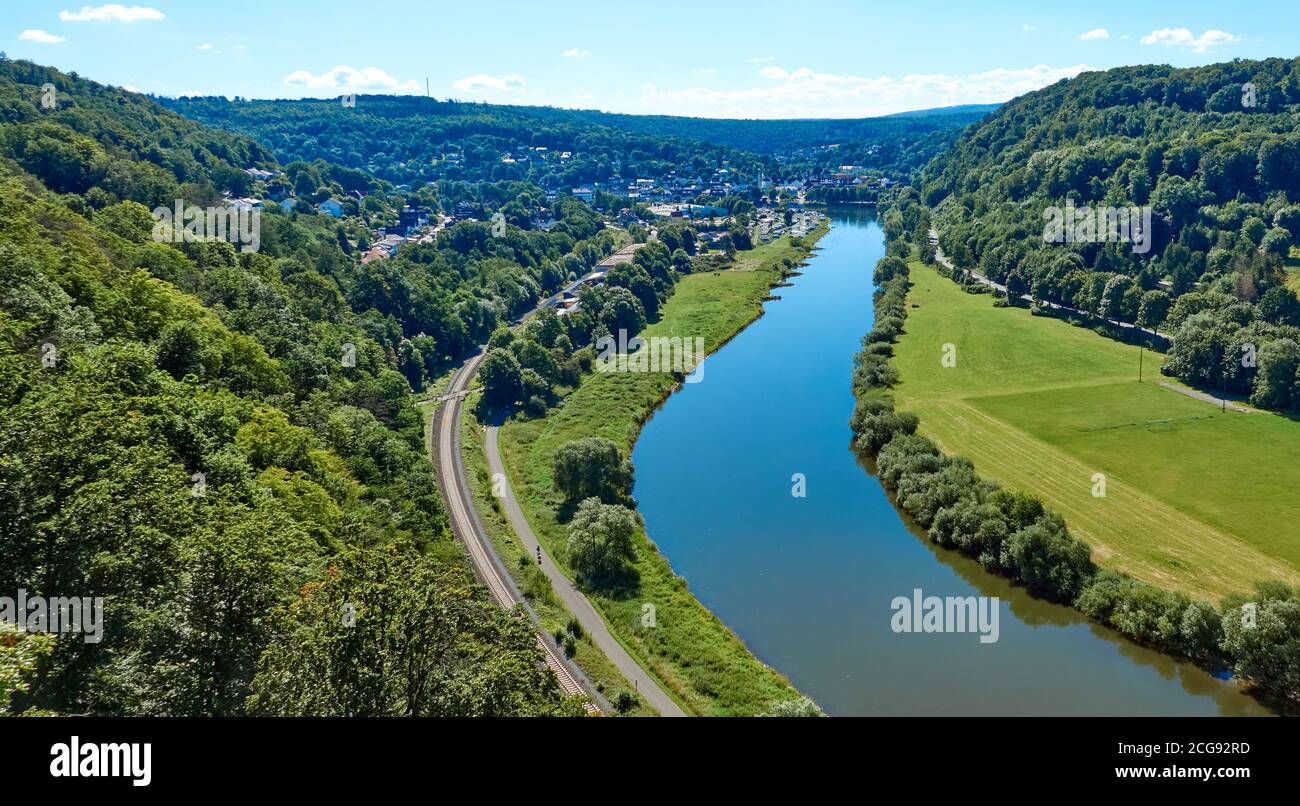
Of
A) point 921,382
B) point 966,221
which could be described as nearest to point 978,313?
point 921,382

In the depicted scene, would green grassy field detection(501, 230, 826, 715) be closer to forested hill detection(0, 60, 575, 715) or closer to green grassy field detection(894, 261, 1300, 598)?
forested hill detection(0, 60, 575, 715)

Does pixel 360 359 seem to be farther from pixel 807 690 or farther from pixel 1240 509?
pixel 1240 509

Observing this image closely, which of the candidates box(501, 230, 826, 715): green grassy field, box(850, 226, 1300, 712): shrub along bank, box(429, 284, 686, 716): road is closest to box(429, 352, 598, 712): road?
box(429, 284, 686, 716): road

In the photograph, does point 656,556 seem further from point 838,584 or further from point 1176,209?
point 1176,209

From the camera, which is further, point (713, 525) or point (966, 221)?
point (966, 221)

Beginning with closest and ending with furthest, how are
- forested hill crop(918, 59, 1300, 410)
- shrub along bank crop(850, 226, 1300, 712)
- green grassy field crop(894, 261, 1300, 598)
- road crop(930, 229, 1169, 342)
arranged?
shrub along bank crop(850, 226, 1300, 712) < green grassy field crop(894, 261, 1300, 598) < forested hill crop(918, 59, 1300, 410) < road crop(930, 229, 1169, 342)

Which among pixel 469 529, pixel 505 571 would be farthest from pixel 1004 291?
pixel 505 571
